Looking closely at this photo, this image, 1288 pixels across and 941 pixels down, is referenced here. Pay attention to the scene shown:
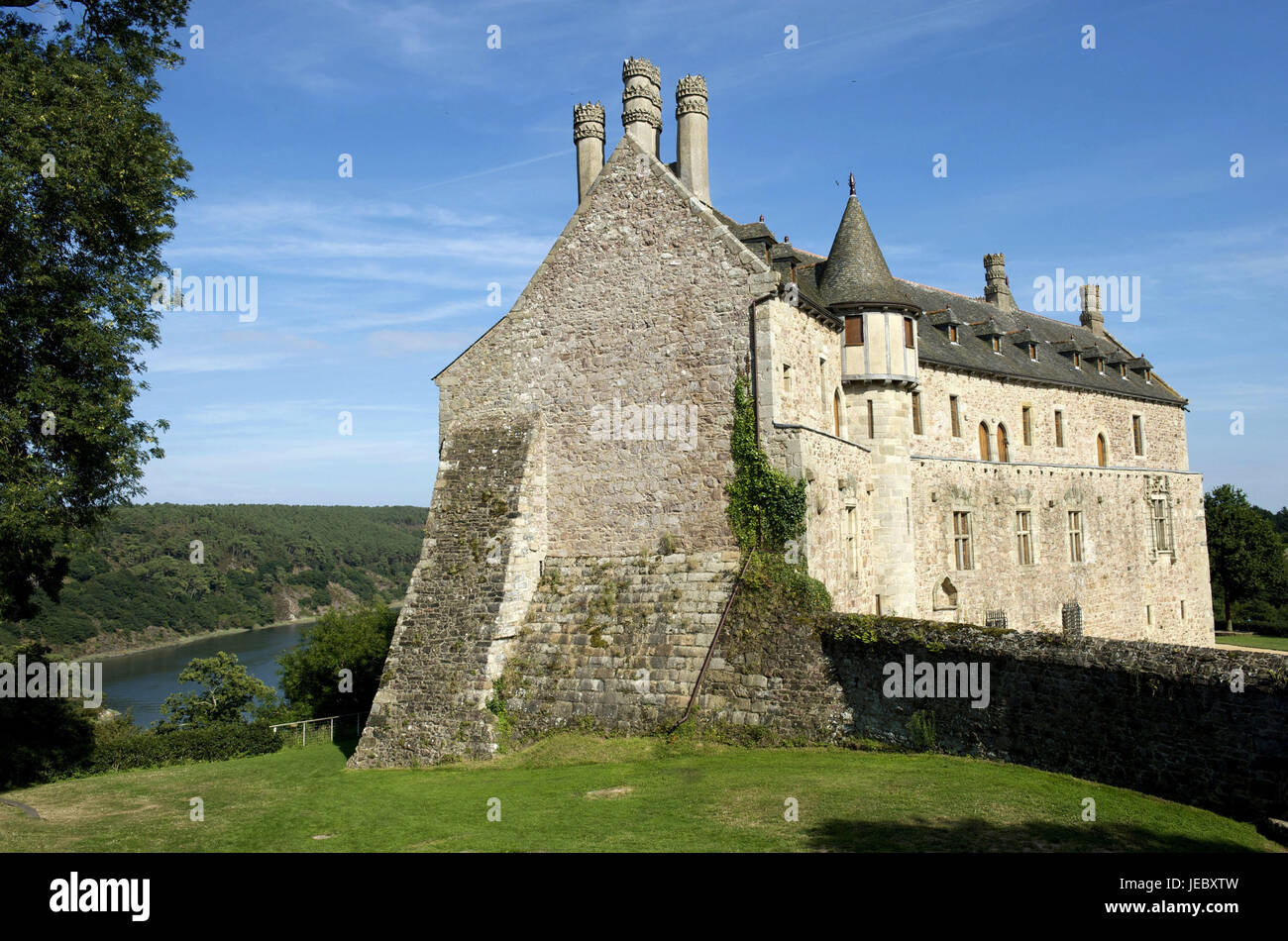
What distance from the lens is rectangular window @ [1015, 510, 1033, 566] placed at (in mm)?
29844

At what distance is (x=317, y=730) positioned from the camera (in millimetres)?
26719

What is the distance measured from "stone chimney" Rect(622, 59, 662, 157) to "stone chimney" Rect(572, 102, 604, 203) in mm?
2595

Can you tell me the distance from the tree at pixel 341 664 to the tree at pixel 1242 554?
48.0m

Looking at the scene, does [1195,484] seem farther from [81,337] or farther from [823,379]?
[81,337]

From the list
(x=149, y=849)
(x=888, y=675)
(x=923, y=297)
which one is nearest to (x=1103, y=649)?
(x=888, y=675)

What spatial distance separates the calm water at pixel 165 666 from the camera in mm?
56156

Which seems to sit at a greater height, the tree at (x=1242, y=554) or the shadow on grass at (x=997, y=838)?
the tree at (x=1242, y=554)

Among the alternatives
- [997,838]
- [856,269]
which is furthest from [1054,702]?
[856,269]

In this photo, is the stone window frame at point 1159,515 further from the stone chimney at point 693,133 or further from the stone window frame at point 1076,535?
the stone chimney at point 693,133

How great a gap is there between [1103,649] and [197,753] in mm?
21043

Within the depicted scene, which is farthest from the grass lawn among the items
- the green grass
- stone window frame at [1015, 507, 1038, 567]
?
the green grass

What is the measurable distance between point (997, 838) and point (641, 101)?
62.1 ft

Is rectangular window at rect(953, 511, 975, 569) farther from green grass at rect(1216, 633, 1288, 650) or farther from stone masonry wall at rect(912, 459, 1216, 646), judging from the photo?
green grass at rect(1216, 633, 1288, 650)

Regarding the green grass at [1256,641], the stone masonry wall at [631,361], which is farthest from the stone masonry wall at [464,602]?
the green grass at [1256,641]
